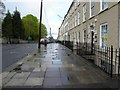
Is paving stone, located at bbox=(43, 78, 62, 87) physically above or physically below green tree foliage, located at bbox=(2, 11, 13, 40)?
below

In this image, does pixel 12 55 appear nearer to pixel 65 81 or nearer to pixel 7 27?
pixel 65 81

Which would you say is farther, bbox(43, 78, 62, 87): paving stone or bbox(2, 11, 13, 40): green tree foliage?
bbox(2, 11, 13, 40): green tree foliage

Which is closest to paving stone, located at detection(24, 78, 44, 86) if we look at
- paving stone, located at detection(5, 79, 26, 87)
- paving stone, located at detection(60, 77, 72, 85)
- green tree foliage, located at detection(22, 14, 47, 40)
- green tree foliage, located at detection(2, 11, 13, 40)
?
paving stone, located at detection(5, 79, 26, 87)

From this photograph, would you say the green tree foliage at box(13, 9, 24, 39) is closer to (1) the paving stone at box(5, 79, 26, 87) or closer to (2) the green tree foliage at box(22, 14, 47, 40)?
(2) the green tree foliage at box(22, 14, 47, 40)

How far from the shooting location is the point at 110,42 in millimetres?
14938

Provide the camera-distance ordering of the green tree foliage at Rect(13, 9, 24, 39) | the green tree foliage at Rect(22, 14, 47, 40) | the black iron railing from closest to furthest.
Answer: the black iron railing → the green tree foliage at Rect(13, 9, 24, 39) → the green tree foliage at Rect(22, 14, 47, 40)

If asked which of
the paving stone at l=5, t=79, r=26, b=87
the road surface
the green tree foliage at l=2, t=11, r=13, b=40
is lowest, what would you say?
the paving stone at l=5, t=79, r=26, b=87

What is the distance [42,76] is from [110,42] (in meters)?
6.24

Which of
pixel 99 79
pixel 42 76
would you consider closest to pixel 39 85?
pixel 42 76

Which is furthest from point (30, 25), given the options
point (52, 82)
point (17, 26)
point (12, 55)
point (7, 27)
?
point (52, 82)

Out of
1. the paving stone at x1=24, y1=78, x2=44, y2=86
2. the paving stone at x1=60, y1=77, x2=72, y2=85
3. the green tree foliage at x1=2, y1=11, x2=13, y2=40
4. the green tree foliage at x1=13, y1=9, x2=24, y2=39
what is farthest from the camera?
the green tree foliage at x1=13, y1=9, x2=24, y2=39

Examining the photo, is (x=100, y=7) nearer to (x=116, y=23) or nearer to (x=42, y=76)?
(x=116, y=23)

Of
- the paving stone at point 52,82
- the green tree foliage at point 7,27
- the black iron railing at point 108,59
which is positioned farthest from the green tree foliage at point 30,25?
the paving stone at point 52,82

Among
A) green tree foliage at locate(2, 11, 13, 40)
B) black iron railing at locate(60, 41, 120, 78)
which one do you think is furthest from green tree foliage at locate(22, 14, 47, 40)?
black iron railing at locate(60, 41, 120, 78)
